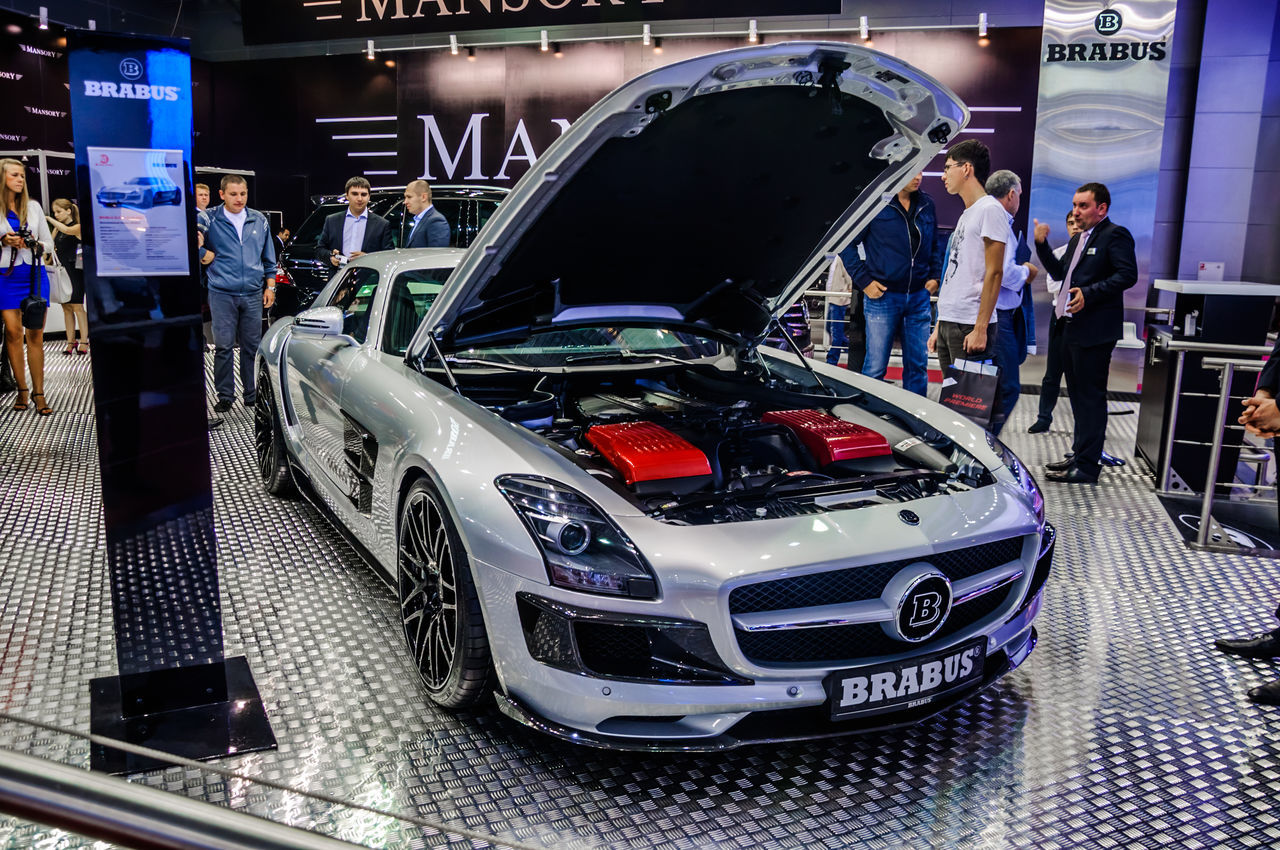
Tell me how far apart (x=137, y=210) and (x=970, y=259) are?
11.1 feet

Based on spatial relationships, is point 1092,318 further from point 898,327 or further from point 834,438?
point 834,438

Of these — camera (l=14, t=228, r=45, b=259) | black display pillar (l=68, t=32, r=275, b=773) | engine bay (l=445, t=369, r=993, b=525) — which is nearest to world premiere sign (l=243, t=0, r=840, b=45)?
camera (l=14, t=228, r=45, b=259)

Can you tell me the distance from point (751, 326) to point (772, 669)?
5.52ft

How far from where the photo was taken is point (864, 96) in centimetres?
253

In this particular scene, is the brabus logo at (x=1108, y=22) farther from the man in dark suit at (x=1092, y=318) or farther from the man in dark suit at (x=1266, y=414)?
the man in dark suit at (x=1266, y=414)

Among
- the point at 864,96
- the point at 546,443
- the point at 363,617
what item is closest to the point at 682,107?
the point at 864,96

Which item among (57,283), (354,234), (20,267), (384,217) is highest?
(384,217)

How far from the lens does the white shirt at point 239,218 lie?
5.77 m

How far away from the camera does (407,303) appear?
10.5 ft

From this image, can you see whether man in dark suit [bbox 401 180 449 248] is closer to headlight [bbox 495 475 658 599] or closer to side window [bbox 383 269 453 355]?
side window [bbox 383 269 453 355]

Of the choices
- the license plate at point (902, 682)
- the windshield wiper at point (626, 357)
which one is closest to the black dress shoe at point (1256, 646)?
the license plate at point (902, 682)

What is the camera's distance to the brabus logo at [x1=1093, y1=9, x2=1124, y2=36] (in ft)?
24.1

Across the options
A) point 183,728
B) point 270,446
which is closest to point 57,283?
point 270,446

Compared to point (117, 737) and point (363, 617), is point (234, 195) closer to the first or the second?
point (363, 617)
